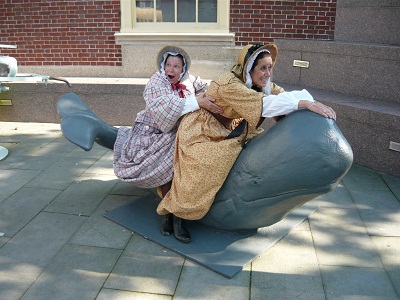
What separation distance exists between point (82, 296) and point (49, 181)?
2.15m

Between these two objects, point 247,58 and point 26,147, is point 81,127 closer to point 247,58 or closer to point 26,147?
point 247,58

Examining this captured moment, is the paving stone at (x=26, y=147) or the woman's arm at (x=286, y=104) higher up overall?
the woman's arm at (x=286, y=104)

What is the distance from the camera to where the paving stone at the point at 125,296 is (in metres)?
2.95

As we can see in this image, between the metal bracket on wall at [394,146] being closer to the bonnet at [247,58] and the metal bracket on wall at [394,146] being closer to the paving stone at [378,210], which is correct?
the paving stone at [378,210]

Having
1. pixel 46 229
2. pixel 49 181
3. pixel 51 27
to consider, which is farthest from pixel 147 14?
pixel 46 229

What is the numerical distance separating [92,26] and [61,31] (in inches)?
21.0

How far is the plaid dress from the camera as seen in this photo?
3643 mm

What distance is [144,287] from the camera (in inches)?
121

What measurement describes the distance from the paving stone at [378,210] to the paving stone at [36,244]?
2.49 meters

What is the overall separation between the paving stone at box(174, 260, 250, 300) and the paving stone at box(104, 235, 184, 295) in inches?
2.5

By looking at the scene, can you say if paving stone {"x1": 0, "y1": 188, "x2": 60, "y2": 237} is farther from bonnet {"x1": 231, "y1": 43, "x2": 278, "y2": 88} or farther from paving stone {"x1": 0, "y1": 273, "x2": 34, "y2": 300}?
bonnet {"x1": 231, "y1": 43, "x2": 278, "y2": 88}

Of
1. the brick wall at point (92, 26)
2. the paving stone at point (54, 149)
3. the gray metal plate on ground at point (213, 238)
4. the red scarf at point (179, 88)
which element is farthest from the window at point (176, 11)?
the gray metal plate on ground at point (213, 238)

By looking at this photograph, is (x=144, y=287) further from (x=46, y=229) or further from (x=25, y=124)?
(x=25, y=124)

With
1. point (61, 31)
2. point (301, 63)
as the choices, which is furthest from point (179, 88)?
point (61, 31)
